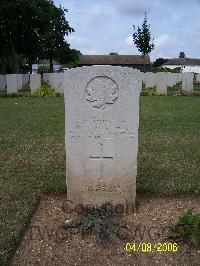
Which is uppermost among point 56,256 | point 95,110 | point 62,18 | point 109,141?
point 62,18

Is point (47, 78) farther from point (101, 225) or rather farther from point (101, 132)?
point (101, 225)

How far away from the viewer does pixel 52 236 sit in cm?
385

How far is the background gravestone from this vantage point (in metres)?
4.02

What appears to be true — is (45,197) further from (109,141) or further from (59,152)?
(59,152)

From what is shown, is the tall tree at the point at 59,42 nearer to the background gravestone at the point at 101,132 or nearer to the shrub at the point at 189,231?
the background gravestone at the point at 101,132

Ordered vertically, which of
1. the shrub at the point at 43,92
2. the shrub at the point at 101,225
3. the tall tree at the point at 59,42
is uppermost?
the tall tree at the point at 59,42

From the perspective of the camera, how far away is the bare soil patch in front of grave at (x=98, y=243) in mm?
3480

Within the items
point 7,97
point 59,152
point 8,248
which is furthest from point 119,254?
point 7,97

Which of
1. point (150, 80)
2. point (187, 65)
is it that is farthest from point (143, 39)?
point (187, 65)

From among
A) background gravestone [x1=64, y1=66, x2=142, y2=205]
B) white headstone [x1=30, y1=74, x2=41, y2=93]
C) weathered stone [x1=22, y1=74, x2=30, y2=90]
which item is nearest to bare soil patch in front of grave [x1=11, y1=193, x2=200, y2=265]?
background gravestone [x1=64, y1=66, x2=142, y2=205]

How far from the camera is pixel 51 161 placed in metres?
6.43

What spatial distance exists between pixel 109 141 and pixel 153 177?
161 centimetres

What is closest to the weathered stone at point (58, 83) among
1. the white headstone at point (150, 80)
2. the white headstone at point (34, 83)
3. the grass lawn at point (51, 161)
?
the white headstone at point (34, 83)
